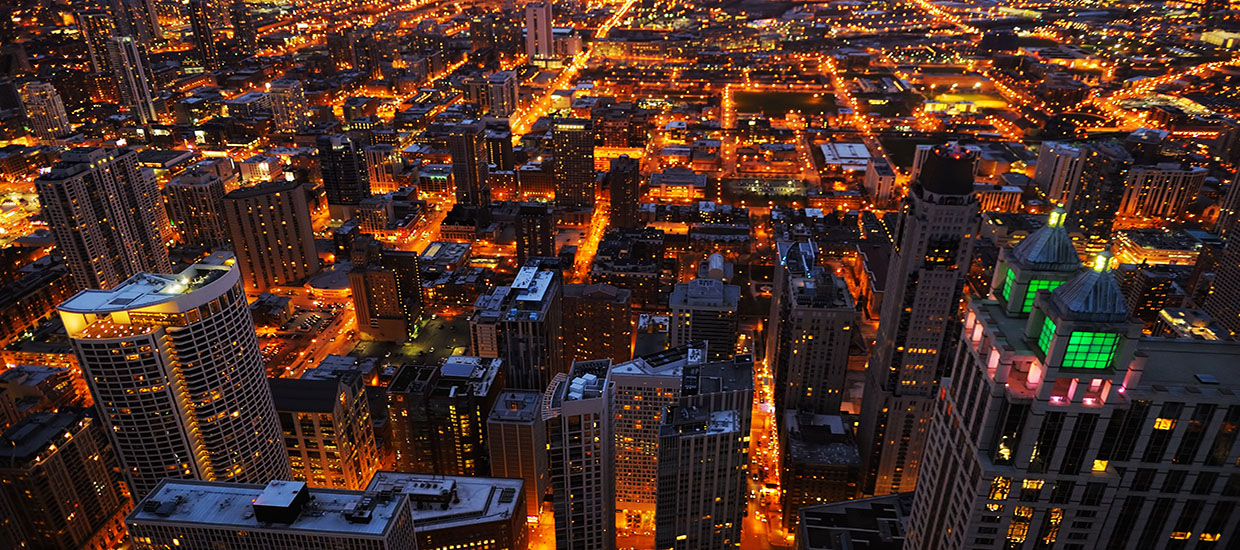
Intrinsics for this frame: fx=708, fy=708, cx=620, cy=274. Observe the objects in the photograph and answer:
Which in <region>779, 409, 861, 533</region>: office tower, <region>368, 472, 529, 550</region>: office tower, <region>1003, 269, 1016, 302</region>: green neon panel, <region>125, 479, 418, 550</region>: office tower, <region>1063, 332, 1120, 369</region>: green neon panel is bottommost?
<region>779, 409, 861, 533</region>: office tower

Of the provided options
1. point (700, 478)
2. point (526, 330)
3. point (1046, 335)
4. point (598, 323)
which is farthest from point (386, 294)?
point (1046, 335)

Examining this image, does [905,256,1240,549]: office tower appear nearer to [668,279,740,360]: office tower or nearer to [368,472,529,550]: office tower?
[368,472,529,550]: office tower

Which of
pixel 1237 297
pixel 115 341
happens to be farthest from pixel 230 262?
pixel 1237 297

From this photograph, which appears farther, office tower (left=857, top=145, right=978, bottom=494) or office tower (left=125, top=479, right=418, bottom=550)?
office tower (left=857, top=145, right=978, bottom=494)

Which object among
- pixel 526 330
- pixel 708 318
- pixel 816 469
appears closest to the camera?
pixel 816 469

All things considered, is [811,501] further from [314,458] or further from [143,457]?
[143,457]

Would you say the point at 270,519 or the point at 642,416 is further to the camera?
the point at 642,416

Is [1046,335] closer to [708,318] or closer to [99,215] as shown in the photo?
[708,318]

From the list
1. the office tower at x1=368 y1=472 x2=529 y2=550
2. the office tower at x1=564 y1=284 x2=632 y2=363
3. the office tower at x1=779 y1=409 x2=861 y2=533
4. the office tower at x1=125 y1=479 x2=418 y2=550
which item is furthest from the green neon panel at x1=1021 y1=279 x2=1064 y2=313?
the office tower at x1=564 y1=284 x2=632 y2=363
